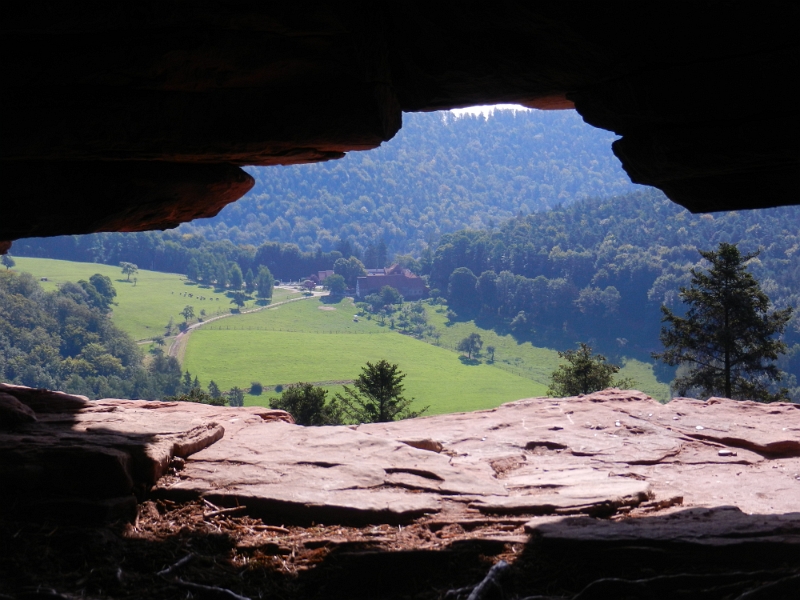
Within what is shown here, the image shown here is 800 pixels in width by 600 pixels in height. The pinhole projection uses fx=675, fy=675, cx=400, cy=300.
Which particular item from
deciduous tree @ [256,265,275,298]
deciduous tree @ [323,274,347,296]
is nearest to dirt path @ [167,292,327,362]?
deciduous tree @ [256,265,275,298]

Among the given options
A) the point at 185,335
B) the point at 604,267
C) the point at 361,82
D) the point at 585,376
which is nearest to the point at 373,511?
the point at 361,82

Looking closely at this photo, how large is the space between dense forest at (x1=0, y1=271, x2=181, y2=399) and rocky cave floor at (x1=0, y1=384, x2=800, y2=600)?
81.5 metres

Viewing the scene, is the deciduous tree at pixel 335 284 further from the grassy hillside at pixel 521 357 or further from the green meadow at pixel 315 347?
the grassy hillside at pixel 521 357

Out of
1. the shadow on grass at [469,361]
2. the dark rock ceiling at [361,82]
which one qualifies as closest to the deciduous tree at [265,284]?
the shadow on grass at [469,361]

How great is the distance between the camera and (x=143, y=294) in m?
138

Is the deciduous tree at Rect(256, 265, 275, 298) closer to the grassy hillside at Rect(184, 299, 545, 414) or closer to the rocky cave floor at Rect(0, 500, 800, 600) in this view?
the grassy hillside at Rect(184, 299, 545, 414)

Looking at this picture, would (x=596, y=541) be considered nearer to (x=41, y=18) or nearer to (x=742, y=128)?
(x=742, y=128)

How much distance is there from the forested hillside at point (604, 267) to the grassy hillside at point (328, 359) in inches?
940

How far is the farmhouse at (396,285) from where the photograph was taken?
543 feet

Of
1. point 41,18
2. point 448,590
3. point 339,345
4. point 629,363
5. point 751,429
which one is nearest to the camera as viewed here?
point 448,590

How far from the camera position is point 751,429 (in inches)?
485

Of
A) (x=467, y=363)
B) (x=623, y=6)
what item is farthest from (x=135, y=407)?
(x=467, y=363)

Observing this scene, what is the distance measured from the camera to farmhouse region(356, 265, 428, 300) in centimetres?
16562

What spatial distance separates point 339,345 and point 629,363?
173 feet
